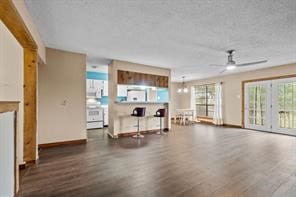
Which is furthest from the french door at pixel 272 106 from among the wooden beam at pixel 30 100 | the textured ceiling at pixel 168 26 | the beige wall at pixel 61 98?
the wooden beam at pixel 30 100

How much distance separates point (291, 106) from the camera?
19.1ft

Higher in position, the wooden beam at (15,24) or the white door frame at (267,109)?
the wooden beam at (15,24)

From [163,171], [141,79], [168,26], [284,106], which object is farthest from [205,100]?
[163,171]

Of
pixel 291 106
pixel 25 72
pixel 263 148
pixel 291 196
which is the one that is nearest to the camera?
pixel 291 196

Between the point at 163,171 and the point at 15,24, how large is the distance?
311 cm

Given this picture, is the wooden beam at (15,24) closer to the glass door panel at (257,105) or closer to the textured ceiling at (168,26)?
the textured ceiling at (168,26)

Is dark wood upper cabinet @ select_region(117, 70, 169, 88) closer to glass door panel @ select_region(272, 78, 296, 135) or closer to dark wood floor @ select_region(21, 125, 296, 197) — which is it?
dark wood floor @ select_region(21, 125, 296, 197)

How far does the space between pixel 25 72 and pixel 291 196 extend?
4.61 meters

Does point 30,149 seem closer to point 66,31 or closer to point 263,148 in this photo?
point 66,31

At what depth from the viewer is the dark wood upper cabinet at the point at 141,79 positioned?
5.52 metres

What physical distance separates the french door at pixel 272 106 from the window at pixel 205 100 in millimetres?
2101

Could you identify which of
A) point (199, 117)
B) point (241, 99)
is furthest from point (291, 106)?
point (199, 117)

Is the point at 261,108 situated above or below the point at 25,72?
below

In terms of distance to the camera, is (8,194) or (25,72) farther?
(25,72)
